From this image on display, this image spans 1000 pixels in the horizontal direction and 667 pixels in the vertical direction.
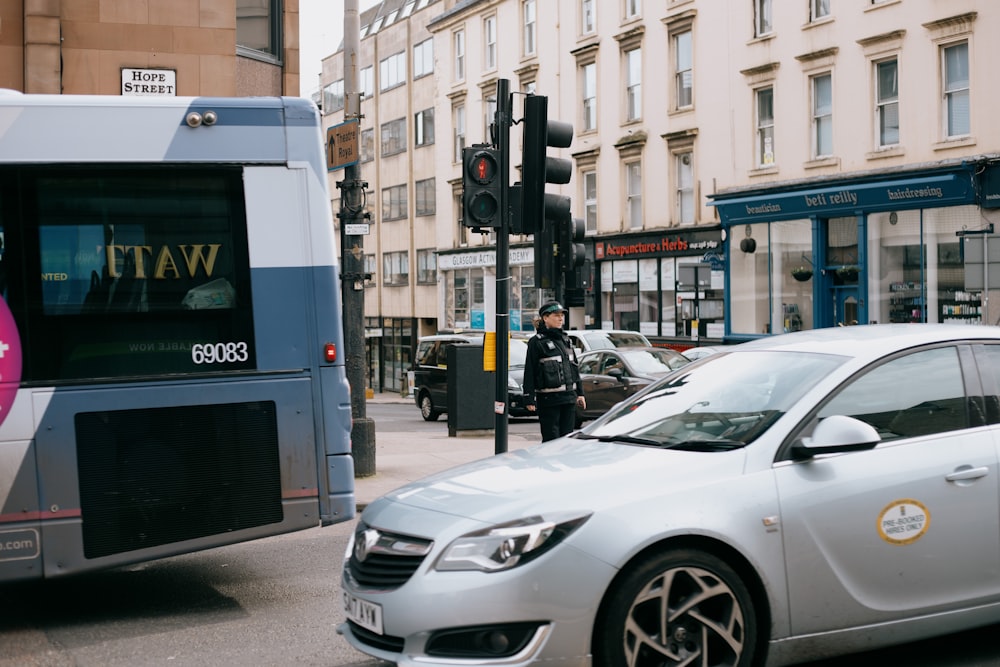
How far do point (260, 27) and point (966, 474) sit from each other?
15.2 metres

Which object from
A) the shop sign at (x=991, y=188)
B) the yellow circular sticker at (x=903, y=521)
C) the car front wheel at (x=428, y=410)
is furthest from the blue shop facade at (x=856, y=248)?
the yellow circular sticker at (x=903, y=521)

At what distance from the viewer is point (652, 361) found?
22.5 m

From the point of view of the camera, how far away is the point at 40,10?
1603 cm

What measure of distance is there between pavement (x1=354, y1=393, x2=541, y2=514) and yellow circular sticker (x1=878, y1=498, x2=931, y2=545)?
20.0 ft

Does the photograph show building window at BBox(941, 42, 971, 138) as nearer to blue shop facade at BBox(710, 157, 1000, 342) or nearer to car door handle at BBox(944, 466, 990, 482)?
blue shop facade at BBox(710, 157, 1000, 342)

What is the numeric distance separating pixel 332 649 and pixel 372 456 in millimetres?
7049

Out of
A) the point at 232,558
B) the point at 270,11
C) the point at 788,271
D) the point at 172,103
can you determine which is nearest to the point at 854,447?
the point at 172,103

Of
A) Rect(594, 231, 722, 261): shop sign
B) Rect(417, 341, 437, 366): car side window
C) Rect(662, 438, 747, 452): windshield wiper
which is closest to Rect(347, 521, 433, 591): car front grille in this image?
Rect(662, 438, 747, 452): windshield wiper

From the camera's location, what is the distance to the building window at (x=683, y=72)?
35.0 m

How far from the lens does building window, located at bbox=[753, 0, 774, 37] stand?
1265 inches

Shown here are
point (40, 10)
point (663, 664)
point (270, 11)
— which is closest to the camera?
point (663, 664)

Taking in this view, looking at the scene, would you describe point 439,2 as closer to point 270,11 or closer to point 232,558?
point 270,11

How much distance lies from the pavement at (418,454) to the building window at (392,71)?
3523cm

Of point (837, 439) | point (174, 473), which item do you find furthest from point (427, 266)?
point (837, 439)
